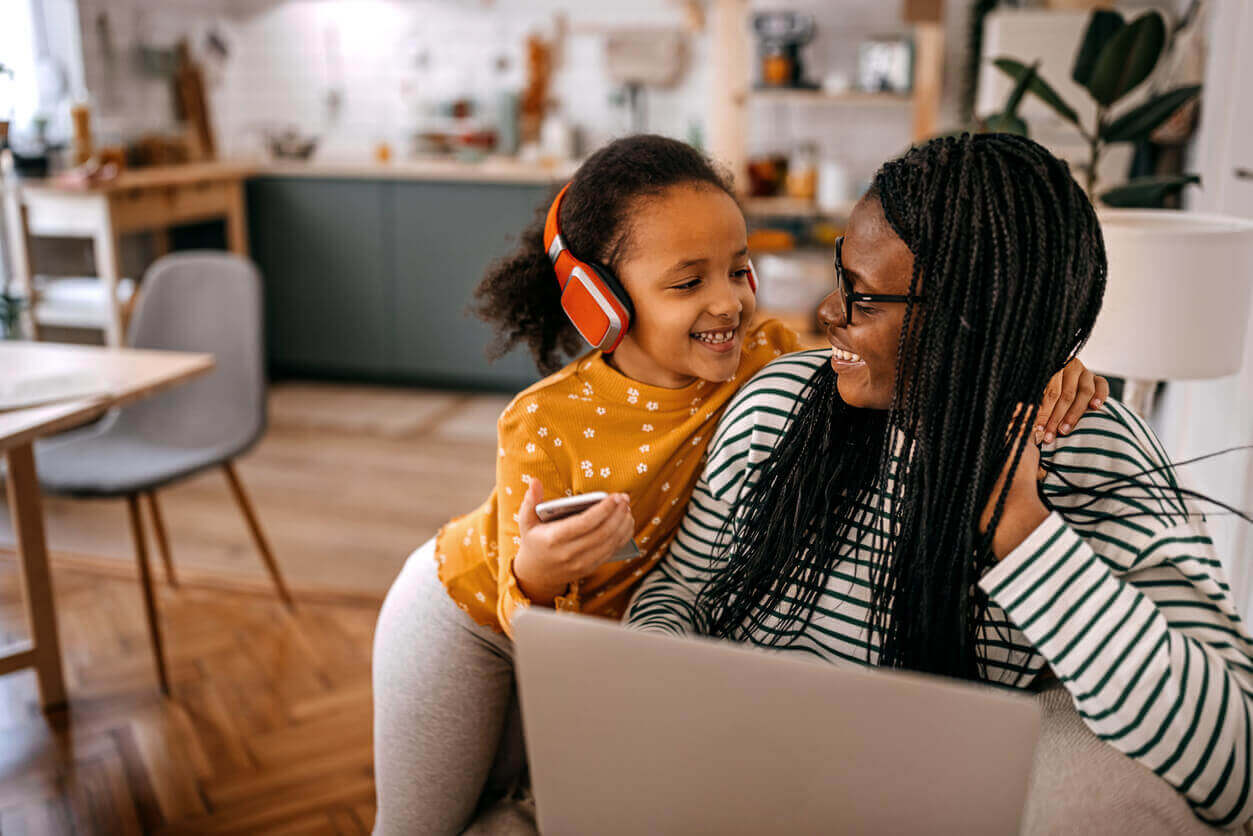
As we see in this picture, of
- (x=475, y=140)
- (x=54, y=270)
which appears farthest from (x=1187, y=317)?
(x=54, y=270)

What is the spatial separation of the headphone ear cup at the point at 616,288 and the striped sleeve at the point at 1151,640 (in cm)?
53

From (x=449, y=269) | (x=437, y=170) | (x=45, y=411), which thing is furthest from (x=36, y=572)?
(x=437, y=170)

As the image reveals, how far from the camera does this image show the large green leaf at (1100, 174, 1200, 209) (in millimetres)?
1811

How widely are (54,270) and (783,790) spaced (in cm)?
416

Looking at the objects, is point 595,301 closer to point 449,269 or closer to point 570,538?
point 570,538

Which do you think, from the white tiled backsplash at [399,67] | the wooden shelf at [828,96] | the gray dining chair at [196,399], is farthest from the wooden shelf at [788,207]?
the gray dining chair at [196,399]

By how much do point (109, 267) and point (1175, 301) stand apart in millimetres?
3405

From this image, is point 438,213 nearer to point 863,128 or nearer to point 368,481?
point 368,481

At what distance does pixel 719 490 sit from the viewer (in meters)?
1.16

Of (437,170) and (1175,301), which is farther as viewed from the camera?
(437,170)

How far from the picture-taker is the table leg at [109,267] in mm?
3596

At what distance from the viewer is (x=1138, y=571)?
0.89m

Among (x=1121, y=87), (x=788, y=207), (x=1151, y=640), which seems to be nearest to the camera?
(x=1151, y=640)

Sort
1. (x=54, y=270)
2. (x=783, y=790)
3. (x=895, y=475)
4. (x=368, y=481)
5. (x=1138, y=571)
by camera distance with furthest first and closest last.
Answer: (x=54, y=270) → (x=368, y=481) → (x=895, y=475) → (x=1138, y=571) → (x=783, y=790)
